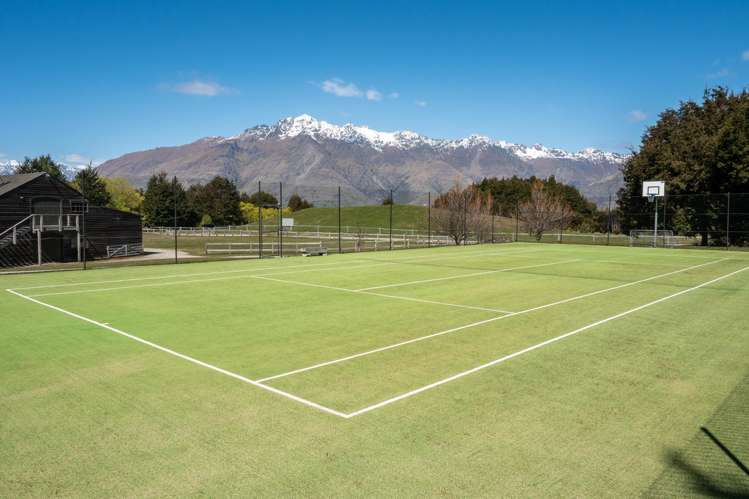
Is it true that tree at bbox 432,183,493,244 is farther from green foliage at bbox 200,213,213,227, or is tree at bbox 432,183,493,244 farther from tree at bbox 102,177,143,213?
tree at bbox 102,177,143,213

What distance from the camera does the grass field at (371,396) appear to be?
449 cm

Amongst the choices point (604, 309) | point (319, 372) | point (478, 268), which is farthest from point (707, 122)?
point (319, 372)

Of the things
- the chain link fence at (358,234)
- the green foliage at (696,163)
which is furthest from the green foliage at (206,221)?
the green foliage at (696,163)

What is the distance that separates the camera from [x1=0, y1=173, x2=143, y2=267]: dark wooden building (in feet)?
96.8

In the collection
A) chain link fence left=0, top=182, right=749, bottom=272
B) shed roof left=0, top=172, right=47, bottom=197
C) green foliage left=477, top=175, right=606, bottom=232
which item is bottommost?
chain link fence left=0, top=182, right=749, bottom=272

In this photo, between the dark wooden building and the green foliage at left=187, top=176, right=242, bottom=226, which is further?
the green foliage at left=187, top=176, right=242, bottom=226

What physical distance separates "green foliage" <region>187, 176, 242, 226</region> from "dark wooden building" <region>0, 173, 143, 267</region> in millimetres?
70628

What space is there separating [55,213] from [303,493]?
3627 cm

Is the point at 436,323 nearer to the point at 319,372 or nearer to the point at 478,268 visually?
the point at 319,372

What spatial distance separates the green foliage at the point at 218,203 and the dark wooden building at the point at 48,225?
232ft

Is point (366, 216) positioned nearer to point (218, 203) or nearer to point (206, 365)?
point (218, 203)

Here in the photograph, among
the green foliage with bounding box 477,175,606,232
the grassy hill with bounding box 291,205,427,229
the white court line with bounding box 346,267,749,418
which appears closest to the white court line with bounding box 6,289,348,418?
the white court line with bounding box 346,267,749,418

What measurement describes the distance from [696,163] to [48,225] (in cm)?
4735

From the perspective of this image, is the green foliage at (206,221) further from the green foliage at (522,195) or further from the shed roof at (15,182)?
the shed roof at (15,182)
